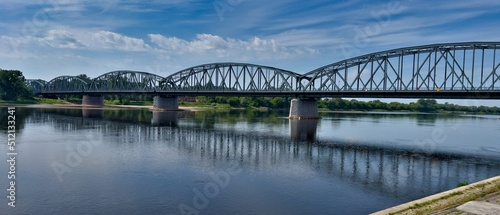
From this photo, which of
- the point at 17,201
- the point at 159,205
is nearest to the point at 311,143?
the point at 159,205

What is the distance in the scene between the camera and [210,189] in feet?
66.5

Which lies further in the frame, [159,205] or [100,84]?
[100,84]

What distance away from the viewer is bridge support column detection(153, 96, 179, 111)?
123m

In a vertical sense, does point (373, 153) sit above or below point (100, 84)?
below

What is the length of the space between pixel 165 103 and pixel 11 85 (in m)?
55.0

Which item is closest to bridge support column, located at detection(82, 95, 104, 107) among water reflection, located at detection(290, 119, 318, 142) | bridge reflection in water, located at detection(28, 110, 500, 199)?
water reflection, located at detection(290, 119, 318, 142)

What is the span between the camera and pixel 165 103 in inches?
4884

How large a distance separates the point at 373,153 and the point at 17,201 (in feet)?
97.8

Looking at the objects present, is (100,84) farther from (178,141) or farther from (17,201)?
(17,201)

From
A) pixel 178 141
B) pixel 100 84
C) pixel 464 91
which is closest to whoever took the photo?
pixel 178 141

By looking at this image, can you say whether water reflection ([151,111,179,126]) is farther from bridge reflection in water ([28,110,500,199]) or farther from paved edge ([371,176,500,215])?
paved edge ([371,176,500,215])

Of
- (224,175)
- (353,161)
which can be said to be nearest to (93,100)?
(353,161)

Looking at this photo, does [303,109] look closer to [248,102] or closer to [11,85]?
[248,102]

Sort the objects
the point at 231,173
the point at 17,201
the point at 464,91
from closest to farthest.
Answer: the point at 17,201 → the point at 231,173 → the point at 464,91
